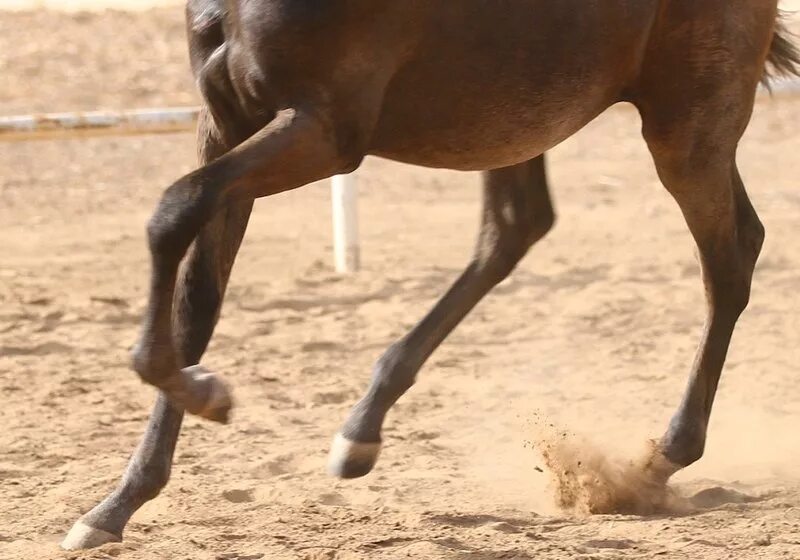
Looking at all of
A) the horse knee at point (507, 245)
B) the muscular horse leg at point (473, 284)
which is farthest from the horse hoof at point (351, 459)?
the horse knee at point (507, 245)

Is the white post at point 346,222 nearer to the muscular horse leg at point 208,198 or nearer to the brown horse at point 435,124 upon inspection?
the brown horse at point 435,124

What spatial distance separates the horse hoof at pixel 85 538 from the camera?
3477 mm

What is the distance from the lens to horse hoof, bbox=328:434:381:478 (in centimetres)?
393

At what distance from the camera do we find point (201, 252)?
146 inches

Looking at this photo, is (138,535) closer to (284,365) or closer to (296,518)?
(296,518)

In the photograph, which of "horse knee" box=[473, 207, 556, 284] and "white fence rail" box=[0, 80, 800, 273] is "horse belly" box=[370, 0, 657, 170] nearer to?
"horse knee" box=[473, 207, 556, 284]

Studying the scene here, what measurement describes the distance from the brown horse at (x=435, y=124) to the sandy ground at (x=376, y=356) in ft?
1.07

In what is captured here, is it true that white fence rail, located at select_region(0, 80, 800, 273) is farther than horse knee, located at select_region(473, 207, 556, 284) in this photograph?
Yes

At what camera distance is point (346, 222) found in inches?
285

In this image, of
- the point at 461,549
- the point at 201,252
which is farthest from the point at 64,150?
the point at 461,549

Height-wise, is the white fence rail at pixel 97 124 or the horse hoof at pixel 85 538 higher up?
the white fence rail at pixel 97 124

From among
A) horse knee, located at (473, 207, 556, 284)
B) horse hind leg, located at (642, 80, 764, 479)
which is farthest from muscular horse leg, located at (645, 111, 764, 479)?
horse knee, located at (473, 207, 556, 284)

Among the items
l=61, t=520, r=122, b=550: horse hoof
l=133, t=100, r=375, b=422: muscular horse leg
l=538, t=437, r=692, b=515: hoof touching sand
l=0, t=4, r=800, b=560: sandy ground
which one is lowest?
l=0, t=4, r=800, b=560: sandy ground

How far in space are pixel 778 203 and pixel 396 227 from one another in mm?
2621
